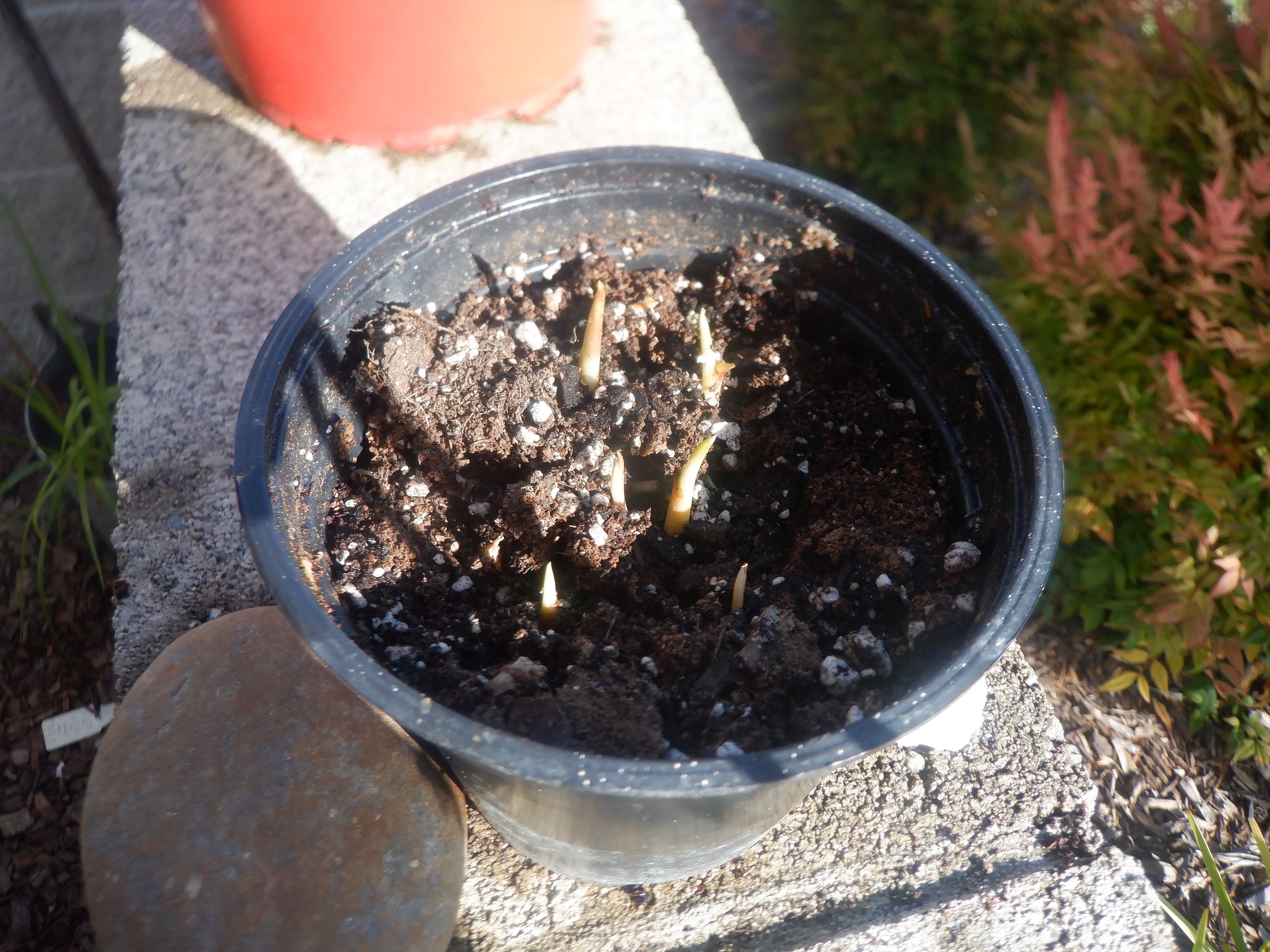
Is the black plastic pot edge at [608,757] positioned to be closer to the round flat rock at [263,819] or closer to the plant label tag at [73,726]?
the round flat rock at [263,819]

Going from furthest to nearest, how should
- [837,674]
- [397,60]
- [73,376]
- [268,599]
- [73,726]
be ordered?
[73,376], [73,726], [397,60], [268,599], [837,674]

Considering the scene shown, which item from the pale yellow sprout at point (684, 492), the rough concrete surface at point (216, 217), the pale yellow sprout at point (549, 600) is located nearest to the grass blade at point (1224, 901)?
the pale yellow sprout at point (684, 492)

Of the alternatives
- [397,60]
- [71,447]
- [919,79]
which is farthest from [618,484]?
[919,79]

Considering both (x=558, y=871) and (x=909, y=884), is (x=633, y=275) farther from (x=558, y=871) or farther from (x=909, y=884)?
(x=909, y=884)

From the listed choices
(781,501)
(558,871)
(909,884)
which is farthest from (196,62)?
(909,884)

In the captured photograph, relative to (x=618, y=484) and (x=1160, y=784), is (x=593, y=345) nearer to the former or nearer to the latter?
(x=618, y=484)

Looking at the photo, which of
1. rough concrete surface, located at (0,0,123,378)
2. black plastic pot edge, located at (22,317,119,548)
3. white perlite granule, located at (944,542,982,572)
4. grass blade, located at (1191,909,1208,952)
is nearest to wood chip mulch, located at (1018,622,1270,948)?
grass blade, located at (1191,909,1208,952)
